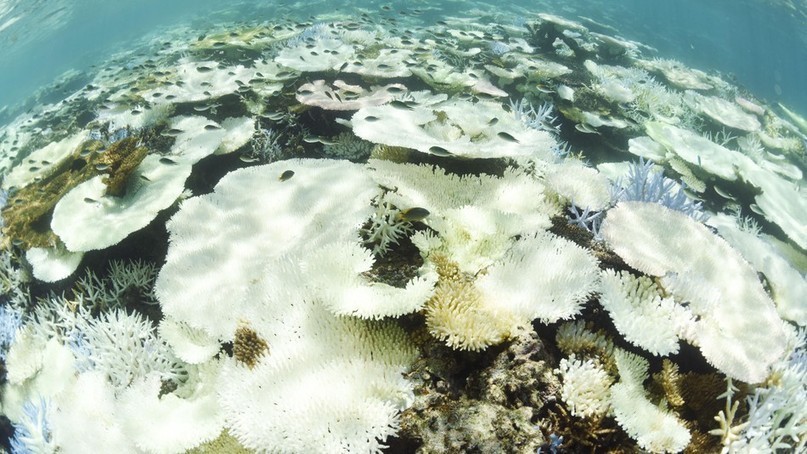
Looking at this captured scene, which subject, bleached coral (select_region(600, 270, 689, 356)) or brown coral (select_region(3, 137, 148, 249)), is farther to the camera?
brown coral (select_region(3, 137, 148, 249))

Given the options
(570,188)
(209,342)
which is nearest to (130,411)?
(209,342)

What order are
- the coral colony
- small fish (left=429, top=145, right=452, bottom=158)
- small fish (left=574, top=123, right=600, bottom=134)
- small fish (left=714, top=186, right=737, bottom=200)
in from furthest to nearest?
small fish (left=574, top=123, right=600, bottom=134) < small fish (left=714, top=186, right=737, bottom=200) < small fish (left=429, top=145, right=452, bottom=158) < the coral colony

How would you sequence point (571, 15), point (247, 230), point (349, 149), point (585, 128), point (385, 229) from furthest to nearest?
point (571, 15) < point (585, 128) < point (349, 149) < point (247, 230) < point (385, 229)

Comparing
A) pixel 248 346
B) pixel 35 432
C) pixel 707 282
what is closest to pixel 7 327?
pixel 35 432

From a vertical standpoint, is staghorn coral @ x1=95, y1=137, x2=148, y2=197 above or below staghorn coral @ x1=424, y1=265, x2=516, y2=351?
below

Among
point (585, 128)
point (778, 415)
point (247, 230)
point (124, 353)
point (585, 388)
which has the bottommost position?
point (124, 353)

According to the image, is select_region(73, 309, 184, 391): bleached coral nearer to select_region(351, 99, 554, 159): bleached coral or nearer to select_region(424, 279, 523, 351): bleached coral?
select_region(424, 279, 523, 351): bleached coral

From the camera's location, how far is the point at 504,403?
1816 mm

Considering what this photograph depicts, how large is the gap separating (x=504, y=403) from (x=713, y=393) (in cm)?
117

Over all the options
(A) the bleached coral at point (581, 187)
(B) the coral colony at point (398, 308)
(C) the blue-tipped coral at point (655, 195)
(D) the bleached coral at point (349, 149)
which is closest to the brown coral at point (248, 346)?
(B) the coral colony at point (398, 308)

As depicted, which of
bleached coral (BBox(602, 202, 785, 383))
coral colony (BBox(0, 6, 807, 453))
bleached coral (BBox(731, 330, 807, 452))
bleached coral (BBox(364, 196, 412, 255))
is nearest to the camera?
coral colony (BBox(0, 6, 807, 453))

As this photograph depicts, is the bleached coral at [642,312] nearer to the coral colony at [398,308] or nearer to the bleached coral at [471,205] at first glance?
the coral colony at [398,308]

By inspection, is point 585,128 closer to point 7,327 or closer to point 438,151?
point 438,151

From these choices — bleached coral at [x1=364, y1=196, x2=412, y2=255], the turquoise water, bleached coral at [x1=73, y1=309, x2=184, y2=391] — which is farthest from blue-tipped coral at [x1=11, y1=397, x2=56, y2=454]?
the turquoise water
